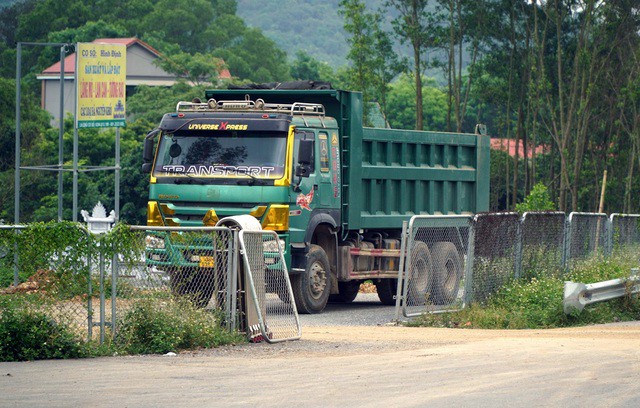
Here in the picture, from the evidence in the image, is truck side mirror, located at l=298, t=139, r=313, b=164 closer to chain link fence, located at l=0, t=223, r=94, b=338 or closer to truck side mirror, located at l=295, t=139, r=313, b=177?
truck side mirror, located at l=295, t=139, r=313, b=177

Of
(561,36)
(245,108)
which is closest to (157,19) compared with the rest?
(561,36)

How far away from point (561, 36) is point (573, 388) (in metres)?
42.8

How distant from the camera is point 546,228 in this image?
20.5 metres

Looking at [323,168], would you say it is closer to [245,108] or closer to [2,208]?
[245,108]

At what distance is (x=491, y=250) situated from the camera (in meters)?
19.0

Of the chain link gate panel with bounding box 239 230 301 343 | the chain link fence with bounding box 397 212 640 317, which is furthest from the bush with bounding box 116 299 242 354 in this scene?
the chain link fence with bounding box 397 212 640 317

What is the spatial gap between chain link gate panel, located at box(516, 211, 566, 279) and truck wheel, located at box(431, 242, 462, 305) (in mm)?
1308

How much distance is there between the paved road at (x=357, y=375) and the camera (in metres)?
10.3

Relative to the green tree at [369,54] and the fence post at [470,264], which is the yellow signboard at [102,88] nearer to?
the fence post at [470,264]

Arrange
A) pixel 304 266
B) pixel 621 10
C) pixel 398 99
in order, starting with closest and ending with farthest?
pixel 304 266, pixel 621 10, pixel 398 99

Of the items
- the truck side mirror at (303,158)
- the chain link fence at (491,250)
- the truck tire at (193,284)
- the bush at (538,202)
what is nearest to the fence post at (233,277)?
the truck tire at (193,284)

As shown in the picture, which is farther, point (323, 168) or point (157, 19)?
point (157, 19)

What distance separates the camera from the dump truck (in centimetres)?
1975

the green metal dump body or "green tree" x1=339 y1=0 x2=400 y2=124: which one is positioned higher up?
"green tree" x1=339 y1=0 x2=400 y2=124
